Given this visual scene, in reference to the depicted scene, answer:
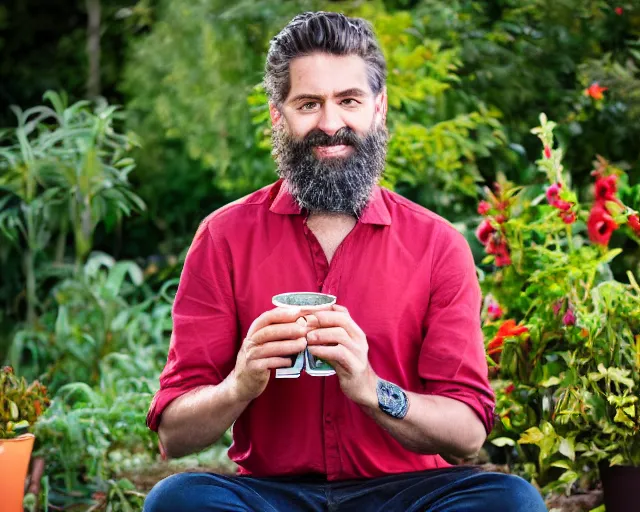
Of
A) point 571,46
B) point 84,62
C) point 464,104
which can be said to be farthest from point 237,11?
point 84,62

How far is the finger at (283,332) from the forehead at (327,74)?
Answer: 686 mm

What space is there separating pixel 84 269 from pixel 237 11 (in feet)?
4.95

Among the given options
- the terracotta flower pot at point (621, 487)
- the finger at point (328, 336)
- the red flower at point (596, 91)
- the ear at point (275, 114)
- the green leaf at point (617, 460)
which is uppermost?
the red flower at point (596, 91)

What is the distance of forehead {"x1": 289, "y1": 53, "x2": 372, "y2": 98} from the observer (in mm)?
2721

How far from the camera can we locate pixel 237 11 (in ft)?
17.5

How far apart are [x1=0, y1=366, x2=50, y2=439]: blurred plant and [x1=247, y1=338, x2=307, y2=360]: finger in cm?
116

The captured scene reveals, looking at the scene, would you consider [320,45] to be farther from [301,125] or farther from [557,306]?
[557,306]

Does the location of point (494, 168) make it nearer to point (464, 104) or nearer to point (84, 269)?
point (464, 104)

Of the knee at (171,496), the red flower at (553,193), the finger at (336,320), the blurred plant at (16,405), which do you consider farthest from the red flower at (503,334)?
the blurred plant at (16,405)

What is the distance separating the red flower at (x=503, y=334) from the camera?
342 cm

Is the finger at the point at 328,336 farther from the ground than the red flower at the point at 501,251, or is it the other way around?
the red flower at the point at 501,251

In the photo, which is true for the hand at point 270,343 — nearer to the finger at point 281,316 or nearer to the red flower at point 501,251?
the finger at point 281,316

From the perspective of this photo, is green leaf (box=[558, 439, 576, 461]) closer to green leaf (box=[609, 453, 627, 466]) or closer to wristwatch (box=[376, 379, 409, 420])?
green leaf (box=[609, 453, 627, 466])

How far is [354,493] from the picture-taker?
8.55ft
